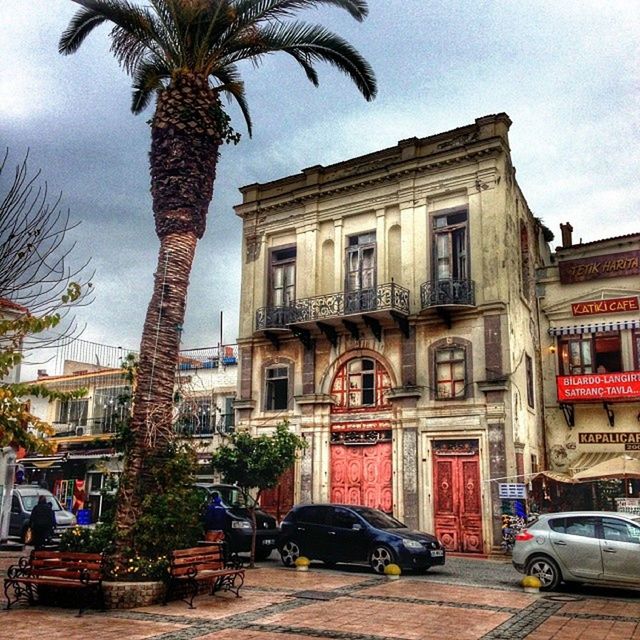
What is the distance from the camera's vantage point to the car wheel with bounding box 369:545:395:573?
50.8 feet

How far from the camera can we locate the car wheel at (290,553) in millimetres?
16922

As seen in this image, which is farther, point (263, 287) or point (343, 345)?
point (263, 287)

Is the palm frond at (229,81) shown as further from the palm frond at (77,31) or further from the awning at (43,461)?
the awning at (43,461)

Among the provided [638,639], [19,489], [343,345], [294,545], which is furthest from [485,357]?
[19,489]

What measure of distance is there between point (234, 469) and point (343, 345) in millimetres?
6905

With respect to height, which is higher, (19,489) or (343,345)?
(343,345)

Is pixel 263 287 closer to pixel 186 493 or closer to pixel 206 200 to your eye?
pixel 206 200

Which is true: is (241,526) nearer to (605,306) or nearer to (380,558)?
(380,558)

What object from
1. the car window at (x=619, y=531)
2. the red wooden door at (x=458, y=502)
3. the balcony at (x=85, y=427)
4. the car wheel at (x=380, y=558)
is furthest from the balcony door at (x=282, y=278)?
the car window at (x=619, y=531)

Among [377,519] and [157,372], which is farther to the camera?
[377,519]

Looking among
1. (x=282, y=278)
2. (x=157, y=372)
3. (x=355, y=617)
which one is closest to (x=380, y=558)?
(x=355, y=617)

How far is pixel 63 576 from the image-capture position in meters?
10.6

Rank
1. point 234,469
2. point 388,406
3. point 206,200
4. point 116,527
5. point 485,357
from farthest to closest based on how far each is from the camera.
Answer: point 388,406, point 485,357, point 234,469, point 206,200, point 116,527

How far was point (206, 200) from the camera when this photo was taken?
13531mm
